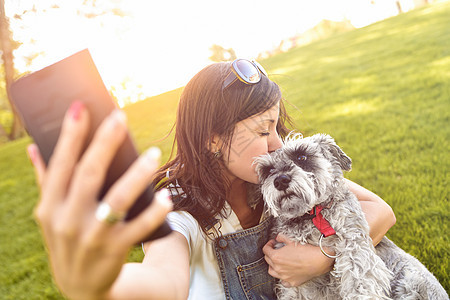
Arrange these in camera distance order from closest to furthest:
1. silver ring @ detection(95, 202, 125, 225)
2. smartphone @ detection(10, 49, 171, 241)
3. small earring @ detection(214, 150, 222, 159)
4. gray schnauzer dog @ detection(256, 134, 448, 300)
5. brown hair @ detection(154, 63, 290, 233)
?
silver ring @ detection(95, 202, 125, 225)
smartphone @ detection(10, 49, 171, 241)
gray schnauzer dog @ detection(256, 134, 448, 300)
brown hair @ detection(154, 63, 290, 233)
small earring @ detection(214, 150, 222, 159)

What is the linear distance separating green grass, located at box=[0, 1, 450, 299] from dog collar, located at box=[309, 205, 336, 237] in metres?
1.50

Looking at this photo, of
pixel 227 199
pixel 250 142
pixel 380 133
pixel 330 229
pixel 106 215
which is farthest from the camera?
pixel 380 133

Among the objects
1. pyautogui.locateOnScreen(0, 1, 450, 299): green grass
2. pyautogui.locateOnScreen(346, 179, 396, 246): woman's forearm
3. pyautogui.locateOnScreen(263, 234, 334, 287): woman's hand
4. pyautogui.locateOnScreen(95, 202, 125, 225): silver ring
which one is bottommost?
pyautogui.locateOnScreen(0, 1, 450, 299): green grass

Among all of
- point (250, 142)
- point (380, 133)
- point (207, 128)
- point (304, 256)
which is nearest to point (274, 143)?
point (250, 142)

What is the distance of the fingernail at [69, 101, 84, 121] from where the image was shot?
1.04m

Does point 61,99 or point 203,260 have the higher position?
point 61,99

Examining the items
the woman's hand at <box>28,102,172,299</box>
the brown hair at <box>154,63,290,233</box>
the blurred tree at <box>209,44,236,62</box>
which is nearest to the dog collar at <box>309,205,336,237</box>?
the brown hair at <box>154,63,290,233</box>

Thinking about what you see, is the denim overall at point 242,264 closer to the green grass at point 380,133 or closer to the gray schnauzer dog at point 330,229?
the gray schnauzer dog at point 330,229

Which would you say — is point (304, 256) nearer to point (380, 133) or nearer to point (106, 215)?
point (106, 215)

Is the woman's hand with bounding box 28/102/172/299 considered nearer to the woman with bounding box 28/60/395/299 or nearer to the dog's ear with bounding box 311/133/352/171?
the woman with bounding box 28/60/395/299

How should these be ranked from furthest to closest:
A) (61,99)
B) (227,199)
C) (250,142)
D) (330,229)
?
Answer: (227,199) < (250,142) < (330,229) < (61,99)

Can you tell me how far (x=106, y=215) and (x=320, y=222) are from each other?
2003 millimetres

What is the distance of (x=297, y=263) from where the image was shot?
8.36 ft

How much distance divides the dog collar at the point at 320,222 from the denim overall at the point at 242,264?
0.51 m
